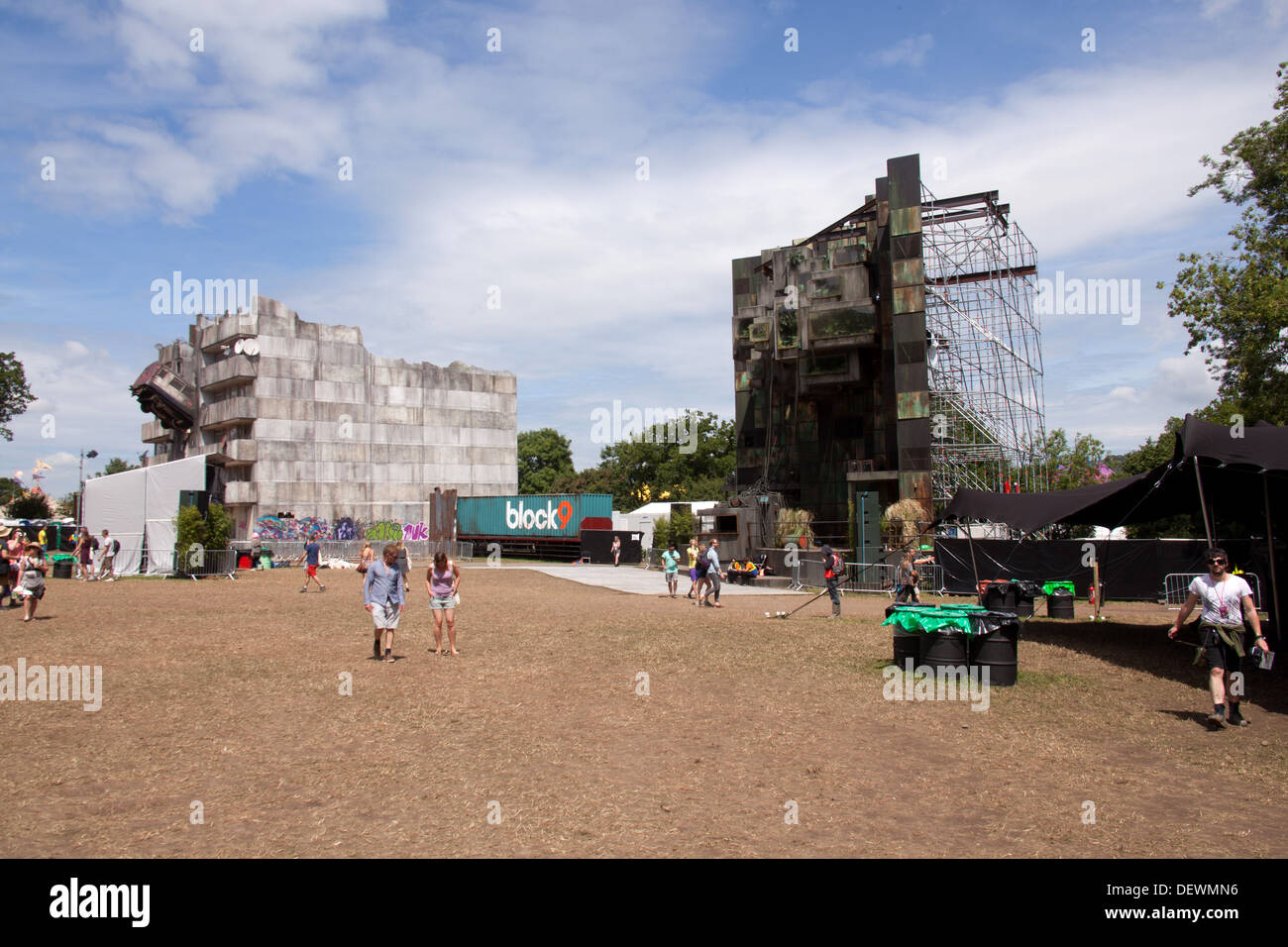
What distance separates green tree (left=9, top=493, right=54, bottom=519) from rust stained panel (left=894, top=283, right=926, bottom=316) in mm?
81342

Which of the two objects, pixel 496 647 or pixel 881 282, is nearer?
pixel 496 647

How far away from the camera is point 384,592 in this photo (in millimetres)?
14148

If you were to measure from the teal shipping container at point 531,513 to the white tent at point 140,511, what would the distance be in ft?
73.0

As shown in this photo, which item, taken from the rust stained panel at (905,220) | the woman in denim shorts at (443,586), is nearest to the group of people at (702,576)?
the woman in denim shorts at (443,586)

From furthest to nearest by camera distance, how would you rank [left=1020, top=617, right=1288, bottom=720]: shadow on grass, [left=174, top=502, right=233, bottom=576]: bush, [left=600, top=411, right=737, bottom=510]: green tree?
[left=600, top=411, right=737, bottom=510]: green tree, [left=174, top=502, right=233, bottom=576]: bush, [left=1020, top=617, right=1288, bottom=720]: shadow on grass

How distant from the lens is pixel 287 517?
64438 millimetres

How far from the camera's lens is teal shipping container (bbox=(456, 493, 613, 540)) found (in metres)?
52.3

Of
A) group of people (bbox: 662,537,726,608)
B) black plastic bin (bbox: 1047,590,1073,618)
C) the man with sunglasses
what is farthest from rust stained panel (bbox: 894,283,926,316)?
the man with sunglasses

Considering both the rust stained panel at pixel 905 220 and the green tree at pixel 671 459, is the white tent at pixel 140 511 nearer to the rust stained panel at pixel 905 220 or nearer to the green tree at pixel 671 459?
the rust stained panel at pixel 905 220

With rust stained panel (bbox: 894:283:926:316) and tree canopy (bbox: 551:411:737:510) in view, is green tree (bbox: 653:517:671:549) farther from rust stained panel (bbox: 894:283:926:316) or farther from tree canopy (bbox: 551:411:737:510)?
tree canopy (bbox: 551:411:737:510)
